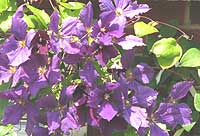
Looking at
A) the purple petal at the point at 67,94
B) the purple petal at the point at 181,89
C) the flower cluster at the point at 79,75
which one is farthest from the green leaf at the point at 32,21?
the purple petal at the point at 181,89

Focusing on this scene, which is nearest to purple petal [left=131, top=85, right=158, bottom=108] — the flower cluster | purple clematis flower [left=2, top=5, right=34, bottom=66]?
the flower cluster

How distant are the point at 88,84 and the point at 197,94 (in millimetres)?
408

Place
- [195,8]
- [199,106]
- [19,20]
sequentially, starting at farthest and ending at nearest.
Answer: [195,8] < [199,106] < [19,20]

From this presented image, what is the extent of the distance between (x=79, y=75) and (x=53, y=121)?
14cm

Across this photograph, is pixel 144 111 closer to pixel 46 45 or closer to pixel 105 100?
pixel 105 100

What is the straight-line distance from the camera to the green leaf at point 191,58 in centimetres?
162

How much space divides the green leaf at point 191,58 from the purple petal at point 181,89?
131 millimetres

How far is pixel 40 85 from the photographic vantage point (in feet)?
4.59

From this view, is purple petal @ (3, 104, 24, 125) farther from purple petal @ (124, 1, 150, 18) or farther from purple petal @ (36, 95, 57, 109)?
purple petal @ (124, 1, 150, 18)

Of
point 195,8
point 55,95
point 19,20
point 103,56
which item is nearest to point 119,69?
point 103,56

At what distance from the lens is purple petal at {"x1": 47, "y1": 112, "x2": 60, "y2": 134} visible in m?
1.40

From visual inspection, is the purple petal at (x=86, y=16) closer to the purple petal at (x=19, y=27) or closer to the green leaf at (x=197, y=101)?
the purple petal at (x=19, y=27)

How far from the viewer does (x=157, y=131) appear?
1.48 meters

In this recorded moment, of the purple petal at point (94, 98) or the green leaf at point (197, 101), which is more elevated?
the purple petal at point (94, 98)
